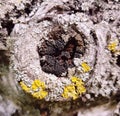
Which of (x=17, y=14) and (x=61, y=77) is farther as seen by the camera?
(x=17, y=14)

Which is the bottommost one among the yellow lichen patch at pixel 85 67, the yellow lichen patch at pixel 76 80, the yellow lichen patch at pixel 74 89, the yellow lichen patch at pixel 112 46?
the yellow lichen patch at pixel 74 89

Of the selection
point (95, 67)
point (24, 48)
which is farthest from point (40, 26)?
point (95, 67)

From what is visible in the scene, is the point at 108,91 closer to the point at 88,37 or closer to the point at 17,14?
the point at 88,37

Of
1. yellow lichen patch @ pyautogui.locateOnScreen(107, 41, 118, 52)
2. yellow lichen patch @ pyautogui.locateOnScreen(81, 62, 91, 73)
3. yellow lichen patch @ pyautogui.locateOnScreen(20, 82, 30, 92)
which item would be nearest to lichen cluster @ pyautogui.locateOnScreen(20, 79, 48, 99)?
yellow lichen patch @ pyautogui.locateOnScreen(20, 82, 30, 92)

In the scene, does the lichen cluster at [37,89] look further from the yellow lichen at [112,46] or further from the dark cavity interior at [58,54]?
the yellow lichen at [112,46]

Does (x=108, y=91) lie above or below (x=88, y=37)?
below

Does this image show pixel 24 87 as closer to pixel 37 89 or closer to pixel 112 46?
pixel 37 89

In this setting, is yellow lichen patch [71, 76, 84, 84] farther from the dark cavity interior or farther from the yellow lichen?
the yellow lichen

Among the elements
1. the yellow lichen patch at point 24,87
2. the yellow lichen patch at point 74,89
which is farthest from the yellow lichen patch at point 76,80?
the yellow lichen patch at point 24,87
